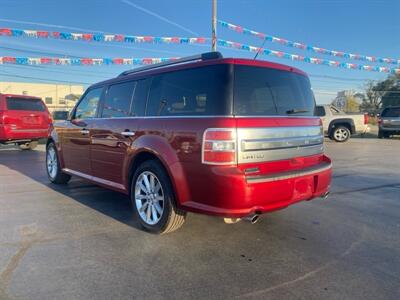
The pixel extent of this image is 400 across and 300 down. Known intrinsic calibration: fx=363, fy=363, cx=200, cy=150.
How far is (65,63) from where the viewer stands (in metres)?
20.3

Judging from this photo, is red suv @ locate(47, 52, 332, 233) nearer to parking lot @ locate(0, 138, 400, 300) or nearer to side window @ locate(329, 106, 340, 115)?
parking lot @ locate(0, 138, 400, 300)

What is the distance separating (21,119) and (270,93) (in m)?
9.95

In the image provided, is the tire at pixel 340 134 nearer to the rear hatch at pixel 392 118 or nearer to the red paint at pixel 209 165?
the rear hatch at pixel 392 118

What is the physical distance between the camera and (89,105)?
581 cm

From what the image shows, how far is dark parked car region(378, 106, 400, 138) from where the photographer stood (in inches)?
765

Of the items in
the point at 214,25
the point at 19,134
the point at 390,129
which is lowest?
the point at 390,129

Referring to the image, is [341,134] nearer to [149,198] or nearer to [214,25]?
[214,25]

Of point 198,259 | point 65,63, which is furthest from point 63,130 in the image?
point 65,63

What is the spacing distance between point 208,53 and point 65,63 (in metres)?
18.5

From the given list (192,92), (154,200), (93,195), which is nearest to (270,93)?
(192,92)

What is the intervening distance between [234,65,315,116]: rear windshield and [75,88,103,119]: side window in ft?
8.87

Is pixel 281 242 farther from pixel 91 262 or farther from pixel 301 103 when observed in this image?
pixel 91 262

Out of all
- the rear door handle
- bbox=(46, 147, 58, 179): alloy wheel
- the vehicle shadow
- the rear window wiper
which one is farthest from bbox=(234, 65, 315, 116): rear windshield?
bbox=(46, 147, 58, 179): alloy wheel

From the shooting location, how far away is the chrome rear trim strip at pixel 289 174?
3.41m
